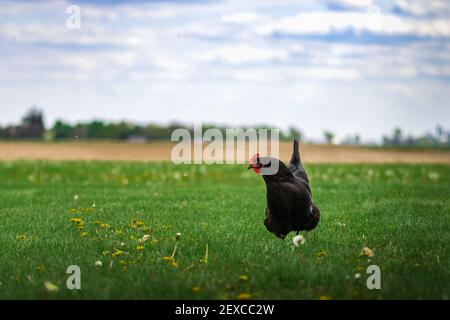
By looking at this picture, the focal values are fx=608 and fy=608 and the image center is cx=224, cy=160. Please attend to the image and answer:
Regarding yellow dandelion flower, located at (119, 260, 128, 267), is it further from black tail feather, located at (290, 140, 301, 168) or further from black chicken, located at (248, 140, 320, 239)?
black tail feather, located at (290, 140, 301, 168)

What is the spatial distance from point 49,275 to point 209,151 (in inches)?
1007

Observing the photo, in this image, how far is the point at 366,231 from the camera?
1083 centimetres

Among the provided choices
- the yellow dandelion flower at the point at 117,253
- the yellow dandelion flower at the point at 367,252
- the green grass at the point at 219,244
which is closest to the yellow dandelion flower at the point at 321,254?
the green grass at the point at 219,244

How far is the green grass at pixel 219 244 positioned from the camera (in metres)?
7.27

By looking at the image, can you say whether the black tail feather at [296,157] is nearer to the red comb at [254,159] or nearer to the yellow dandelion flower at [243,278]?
the red comb at [254,159]

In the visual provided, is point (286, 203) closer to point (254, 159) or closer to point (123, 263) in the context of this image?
point (254, 159)

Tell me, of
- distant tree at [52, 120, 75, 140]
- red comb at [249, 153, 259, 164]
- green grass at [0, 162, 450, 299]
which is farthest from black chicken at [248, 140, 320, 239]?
distant tree at [52, 120, 75, 140]

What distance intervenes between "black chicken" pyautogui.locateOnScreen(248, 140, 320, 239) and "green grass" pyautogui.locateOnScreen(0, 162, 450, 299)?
377mm

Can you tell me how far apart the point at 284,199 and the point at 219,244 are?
1.36 m

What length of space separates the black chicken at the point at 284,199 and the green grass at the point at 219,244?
0.38 meters

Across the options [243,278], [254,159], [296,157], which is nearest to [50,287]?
[243,278]

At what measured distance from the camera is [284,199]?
344 inches
